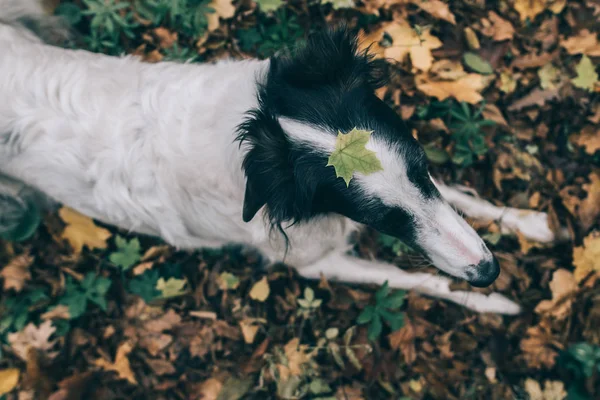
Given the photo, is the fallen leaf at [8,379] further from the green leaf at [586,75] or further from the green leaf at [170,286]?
the green leaf at [586,75]

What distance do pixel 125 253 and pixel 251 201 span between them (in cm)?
180

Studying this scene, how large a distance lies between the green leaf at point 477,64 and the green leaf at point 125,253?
2911 mm

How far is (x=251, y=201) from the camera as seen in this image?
6.57 ft

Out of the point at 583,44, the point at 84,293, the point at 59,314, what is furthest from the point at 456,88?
the point at 59,314

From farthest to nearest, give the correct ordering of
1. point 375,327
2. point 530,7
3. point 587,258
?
1. point 530,7
2. point 375,327
3. point 587,258

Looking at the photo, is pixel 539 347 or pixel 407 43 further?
pixel 407 43

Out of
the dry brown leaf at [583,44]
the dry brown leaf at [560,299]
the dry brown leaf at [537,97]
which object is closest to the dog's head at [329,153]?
the dry brown leaf at [560,299]

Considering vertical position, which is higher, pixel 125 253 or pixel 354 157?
pixel 354 157

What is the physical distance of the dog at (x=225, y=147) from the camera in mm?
2045

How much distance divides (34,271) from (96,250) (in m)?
0.53

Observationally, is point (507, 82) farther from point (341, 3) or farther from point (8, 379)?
point (8, 379)

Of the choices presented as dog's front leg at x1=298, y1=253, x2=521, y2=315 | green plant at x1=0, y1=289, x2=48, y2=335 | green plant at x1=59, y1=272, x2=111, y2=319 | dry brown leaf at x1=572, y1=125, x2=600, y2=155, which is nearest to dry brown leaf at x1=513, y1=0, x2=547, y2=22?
dry brown leaf at x1=572, y1=125, x2=600, y2=155

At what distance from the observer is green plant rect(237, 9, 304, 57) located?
3451mm

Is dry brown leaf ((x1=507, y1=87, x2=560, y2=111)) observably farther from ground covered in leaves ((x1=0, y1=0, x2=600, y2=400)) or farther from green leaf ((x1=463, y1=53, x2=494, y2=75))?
green leaf ((x1=463, y1=53, x2=494, y2=75))
